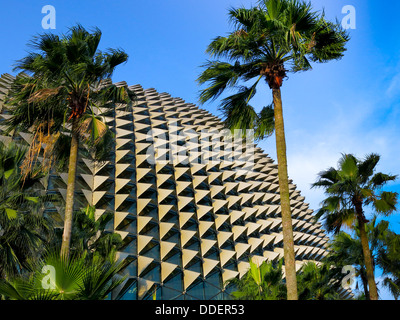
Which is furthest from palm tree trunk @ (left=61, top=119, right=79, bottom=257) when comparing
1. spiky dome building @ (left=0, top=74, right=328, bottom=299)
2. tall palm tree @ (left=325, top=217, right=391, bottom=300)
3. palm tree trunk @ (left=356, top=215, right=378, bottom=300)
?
tall palm tree @ (left=325, top=217, right=391, bottom=300)

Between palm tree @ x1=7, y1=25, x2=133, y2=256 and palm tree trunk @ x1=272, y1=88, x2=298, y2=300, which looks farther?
palm tree @ x1=7, y1=25, x2=133, y2=256

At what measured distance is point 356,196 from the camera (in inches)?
636

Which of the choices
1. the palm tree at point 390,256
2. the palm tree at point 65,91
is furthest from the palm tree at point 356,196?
the palm tree at point 65,91

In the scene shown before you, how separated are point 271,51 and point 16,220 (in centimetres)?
827

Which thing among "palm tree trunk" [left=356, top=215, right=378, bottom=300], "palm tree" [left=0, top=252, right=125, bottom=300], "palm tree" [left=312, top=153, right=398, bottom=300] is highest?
"palm tree" [left=312, top=153, right=398, bottom=300]

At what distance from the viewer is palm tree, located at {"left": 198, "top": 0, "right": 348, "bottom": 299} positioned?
356 inches

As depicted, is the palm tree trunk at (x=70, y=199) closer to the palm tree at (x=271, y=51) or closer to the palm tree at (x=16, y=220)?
the palm tree at (x=16, y=220)

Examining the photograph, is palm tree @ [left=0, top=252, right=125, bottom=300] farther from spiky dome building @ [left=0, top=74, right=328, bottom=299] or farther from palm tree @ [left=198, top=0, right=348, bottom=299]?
spiky dome building @ [left=0, top=74, right=328, bottom=299]

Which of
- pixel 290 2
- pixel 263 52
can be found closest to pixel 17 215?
pixel 263 52

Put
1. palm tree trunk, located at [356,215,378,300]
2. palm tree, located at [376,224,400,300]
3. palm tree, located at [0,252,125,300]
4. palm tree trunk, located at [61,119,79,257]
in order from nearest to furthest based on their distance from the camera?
palm tree, located at [0,252,125,300]
palm tree trunk, located at [61,119,79,257]
palm tree trunk, located at [356,215,378,300]
palm tree, located at [376,224,400,300]

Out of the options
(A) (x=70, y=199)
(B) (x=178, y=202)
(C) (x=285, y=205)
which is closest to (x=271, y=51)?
(C) (x=285, y=205)

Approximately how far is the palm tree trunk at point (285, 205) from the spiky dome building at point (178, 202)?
1272 cm

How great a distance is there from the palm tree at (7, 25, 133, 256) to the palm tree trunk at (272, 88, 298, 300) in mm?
4881

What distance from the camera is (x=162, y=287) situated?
23188mm
